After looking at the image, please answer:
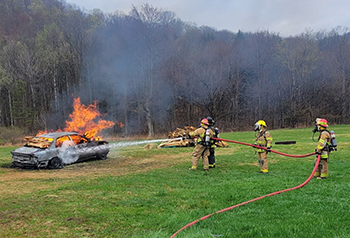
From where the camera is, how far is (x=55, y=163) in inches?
444

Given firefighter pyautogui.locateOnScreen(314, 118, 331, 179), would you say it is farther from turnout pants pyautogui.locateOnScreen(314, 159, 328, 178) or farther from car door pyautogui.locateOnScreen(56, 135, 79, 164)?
car door pyautogui.locateOnScreen(56, 135, 79, 164)

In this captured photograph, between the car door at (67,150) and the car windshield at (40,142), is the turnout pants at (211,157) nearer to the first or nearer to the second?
the car door at (67,150)

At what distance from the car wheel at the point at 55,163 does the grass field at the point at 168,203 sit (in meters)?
0.49

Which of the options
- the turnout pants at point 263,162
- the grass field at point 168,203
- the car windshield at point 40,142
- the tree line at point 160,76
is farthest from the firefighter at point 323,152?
the tree line at point 160,76

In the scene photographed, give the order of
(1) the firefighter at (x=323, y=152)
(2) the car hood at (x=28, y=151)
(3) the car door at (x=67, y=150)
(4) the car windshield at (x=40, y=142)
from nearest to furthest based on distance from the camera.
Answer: (1) the firefighter at (x=323, y=152), (2) the car hood at (x=28, y=151), (4) the car windshield at (x=40, y=142), (3) the car door at (x=67, y=150)

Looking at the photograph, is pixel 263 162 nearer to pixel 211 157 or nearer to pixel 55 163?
pixel 211 157

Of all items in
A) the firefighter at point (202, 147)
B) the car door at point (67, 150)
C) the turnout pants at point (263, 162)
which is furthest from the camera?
the car door at point (67, 150)

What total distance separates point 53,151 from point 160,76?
2531 centimetres

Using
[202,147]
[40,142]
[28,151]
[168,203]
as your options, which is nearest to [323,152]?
[202,147]

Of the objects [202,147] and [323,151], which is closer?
[323,151]

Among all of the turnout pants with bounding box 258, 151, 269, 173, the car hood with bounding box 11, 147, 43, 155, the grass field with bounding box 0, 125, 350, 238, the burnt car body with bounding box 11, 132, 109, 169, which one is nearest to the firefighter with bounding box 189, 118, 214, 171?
the grass field with bounding box 0, 125, 350, 238

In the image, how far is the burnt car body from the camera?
35.6ft

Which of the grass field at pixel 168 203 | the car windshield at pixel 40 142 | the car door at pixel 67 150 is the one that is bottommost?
the grass field at pixel 168 203

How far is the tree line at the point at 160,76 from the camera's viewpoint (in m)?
33.5
